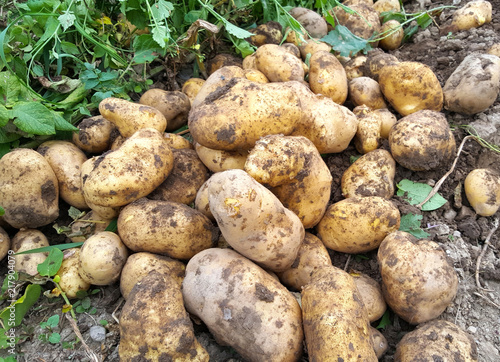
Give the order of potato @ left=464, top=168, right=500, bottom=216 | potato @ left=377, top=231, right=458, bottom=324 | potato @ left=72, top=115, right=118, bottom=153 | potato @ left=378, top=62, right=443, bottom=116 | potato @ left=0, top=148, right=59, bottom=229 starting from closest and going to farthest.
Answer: potato @ left=377, top=231, right=458, bottom=324 → potato @ left=0, top=148, right=59, bottom=229 → potato @ left=464, top=168, right=500, bottom=216 → potato @ left=72, top=115, right=118, bottom=153 → potato @ left=378, top=62, right=443, bottom=116

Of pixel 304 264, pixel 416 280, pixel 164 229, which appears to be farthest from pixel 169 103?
pixel 416 280

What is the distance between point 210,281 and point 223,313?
11 cm

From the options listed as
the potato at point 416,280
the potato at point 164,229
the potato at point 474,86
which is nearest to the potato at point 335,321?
the potato at point 416,280

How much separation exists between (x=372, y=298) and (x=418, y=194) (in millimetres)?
614

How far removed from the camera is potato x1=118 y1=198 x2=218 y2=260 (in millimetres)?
1484

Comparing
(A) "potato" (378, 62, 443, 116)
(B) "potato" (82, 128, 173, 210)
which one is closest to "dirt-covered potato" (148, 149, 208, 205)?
(B) "potato" (82, 128, 173, 210)

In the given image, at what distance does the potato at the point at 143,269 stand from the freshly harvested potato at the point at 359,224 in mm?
639

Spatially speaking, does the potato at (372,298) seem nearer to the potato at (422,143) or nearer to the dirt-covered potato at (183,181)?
the potato at (422,143)

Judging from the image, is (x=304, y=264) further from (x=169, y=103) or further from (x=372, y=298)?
(x=169, y=103)

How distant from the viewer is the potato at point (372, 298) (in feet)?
4.78

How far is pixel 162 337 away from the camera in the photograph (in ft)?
4.05

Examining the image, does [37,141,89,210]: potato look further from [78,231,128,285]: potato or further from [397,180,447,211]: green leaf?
[397,180,447,211]: green leaf

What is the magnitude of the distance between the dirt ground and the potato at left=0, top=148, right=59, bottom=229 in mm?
360

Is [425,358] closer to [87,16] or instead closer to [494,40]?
[494,40]
